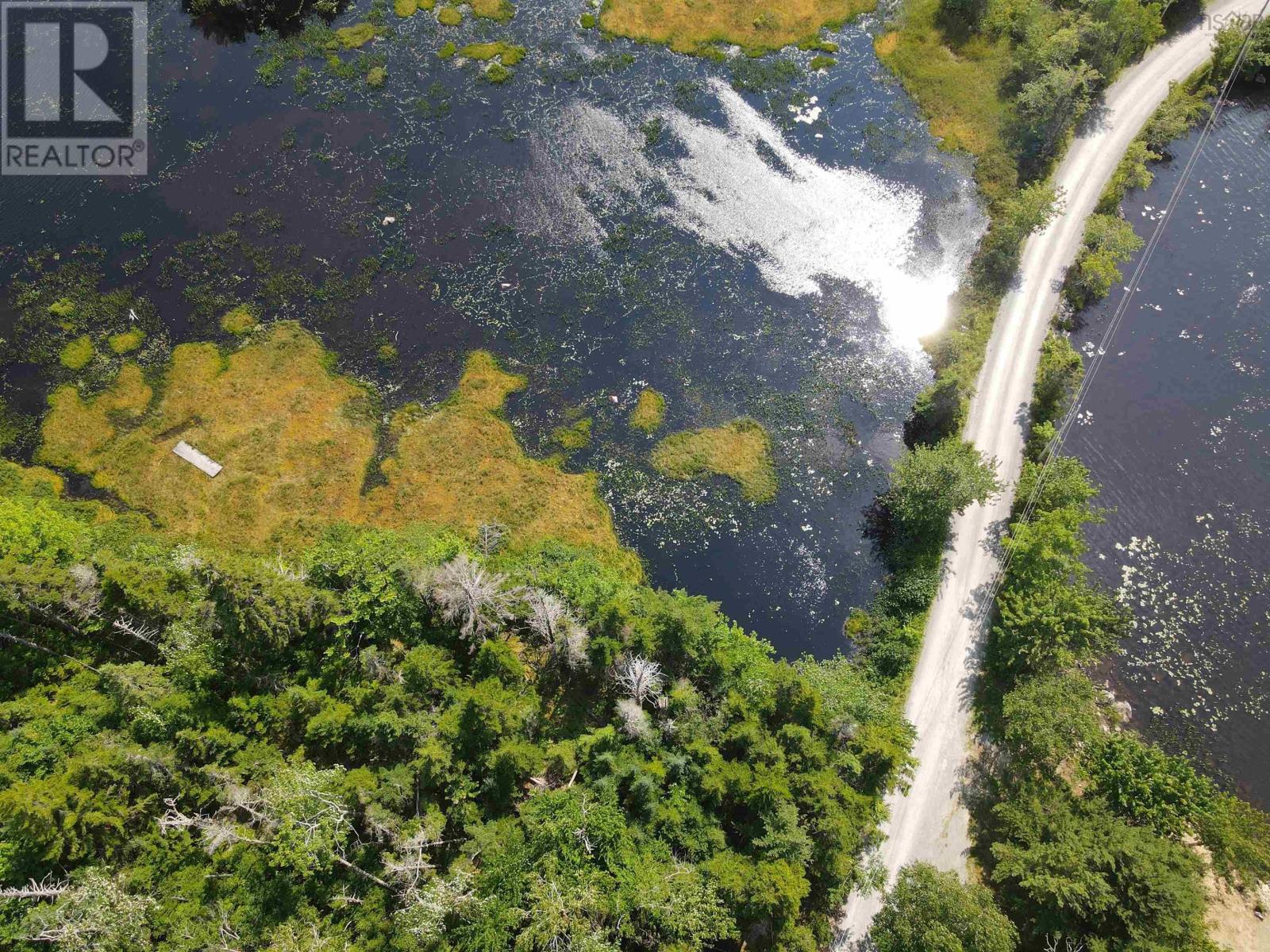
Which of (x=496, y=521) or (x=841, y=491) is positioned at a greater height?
(x=841, y=491)

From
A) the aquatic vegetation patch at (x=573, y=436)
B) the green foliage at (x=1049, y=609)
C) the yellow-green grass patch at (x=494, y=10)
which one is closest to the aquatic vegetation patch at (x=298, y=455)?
the aquatic vegetation patch at (x=573, y=436)

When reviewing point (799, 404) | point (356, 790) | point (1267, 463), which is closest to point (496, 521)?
point (356, 790)

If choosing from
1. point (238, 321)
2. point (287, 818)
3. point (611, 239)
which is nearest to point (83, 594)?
point (287, 818)

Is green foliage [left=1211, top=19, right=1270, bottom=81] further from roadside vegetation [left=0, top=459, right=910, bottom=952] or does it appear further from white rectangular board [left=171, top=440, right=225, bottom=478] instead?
white rectangular board [left=171, top=440, right=225, bottom=478]

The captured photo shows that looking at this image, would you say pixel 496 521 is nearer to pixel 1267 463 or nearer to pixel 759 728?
pixel 759 728

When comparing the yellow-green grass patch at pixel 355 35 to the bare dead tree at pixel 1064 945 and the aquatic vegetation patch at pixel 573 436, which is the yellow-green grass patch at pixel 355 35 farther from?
the bare dead tree at pixel 1064 945

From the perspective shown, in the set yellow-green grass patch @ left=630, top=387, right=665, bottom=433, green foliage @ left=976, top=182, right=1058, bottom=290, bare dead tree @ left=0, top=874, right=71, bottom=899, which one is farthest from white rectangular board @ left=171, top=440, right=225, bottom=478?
green foliage @ left=976, top=182, right=1058, bottom=290
